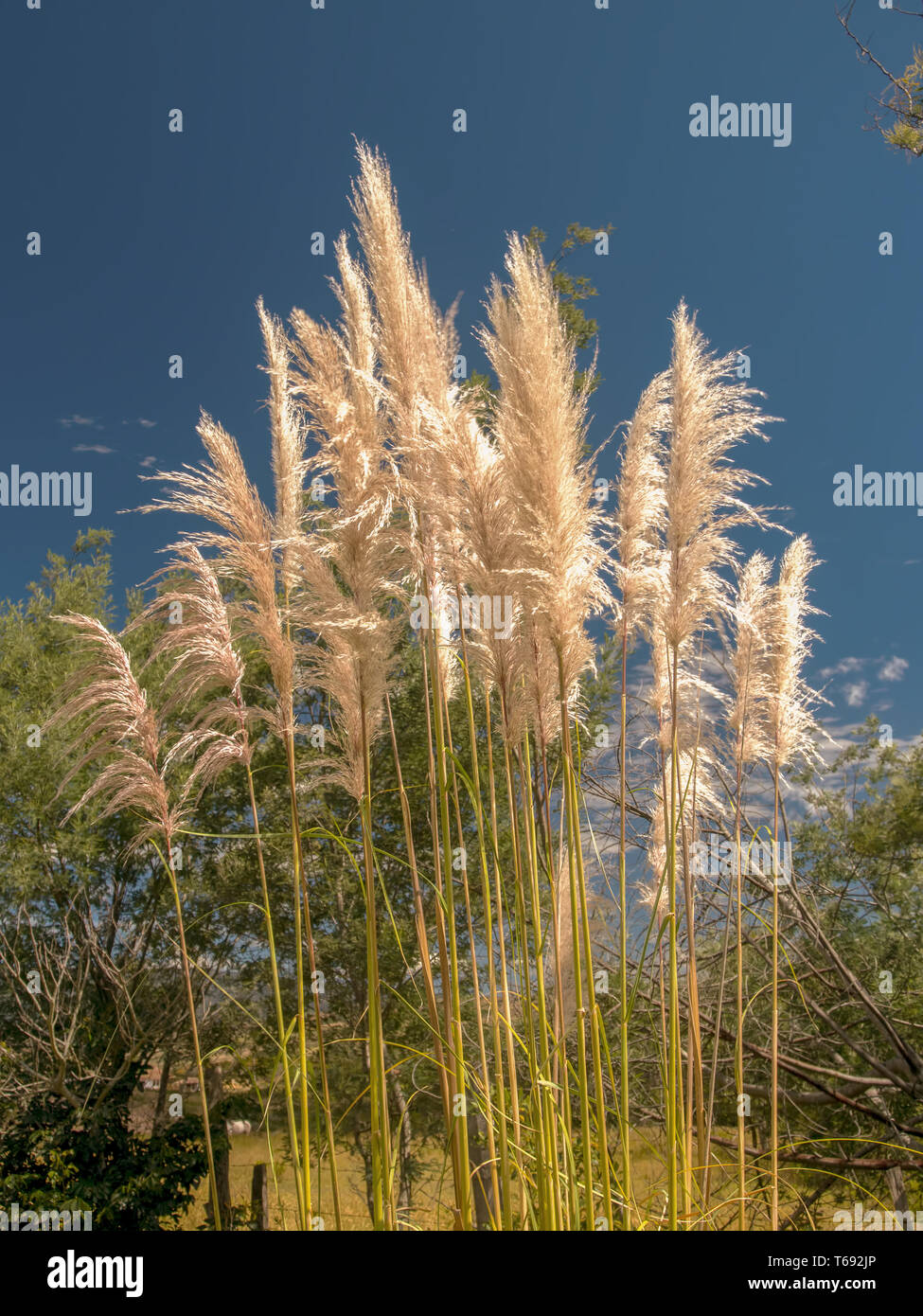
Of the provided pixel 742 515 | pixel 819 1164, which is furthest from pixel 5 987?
pixel 742 515

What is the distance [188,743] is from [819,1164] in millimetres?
4164

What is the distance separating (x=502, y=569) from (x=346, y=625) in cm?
44

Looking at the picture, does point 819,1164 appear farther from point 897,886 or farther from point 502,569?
point 502,569

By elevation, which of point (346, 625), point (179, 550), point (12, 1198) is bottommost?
point (12, 1198)

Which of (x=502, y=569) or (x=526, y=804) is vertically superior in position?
(x=502, y=569)

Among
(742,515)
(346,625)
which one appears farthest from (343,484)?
(742,515)

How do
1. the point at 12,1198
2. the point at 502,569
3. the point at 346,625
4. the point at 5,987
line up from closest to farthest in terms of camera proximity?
1. the point at 502,569
2. the point at 346,625
3. the point at 12,1198
4. the point at 5,987

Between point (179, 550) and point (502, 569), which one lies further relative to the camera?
point (179, 550)

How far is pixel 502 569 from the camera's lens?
7.09ft

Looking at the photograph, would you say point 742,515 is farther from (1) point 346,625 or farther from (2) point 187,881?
(2) point 187,881
